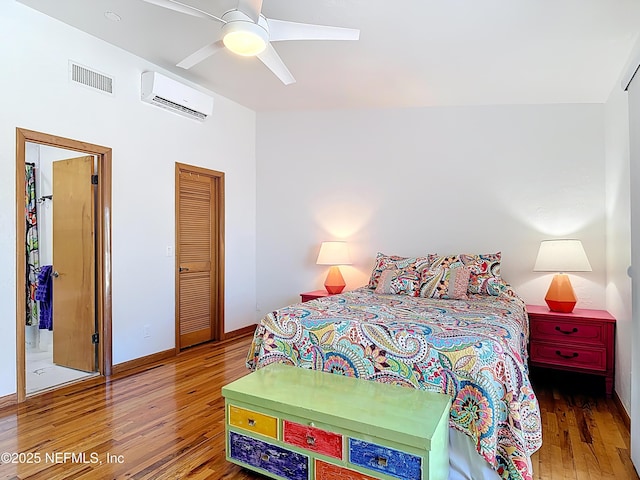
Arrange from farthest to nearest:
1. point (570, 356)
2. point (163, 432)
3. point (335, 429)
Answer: point (570, 356) < point (163, 432) < point (335, 429)

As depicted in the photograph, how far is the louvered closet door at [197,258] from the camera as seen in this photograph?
4.23 m

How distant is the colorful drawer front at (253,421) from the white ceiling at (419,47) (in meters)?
2.43

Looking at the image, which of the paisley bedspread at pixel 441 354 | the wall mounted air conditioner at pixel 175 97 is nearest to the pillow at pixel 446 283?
the paisley bedspread at pixel 441 354

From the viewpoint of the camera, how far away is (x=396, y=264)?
3.91 meters

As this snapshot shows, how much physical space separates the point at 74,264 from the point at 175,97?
1.80 m

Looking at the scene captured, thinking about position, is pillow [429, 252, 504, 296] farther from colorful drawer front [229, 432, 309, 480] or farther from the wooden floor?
colorful drawer front [229, 432, 309, 480]

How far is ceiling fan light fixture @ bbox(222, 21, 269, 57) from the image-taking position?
2.08 meters

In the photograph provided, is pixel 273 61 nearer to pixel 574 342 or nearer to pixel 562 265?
pixel 562 265

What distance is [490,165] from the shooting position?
4.05 meters

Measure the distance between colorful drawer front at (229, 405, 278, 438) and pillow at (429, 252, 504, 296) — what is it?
7.25 ft

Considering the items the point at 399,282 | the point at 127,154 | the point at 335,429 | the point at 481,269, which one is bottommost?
the point at 335,429

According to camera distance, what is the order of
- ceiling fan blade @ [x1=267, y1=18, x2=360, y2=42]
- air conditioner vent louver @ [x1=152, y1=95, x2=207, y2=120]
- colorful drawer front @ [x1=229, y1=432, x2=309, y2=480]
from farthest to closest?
air conditioner vent louver @ [x1=152, y1=95, x2=207, y2=120] → ceiling fan blade @ [x1=267, y1=18, x2=360, y2=42] → colorful drawer front @ [x1=229, y1=432, x2=309, y2=480]

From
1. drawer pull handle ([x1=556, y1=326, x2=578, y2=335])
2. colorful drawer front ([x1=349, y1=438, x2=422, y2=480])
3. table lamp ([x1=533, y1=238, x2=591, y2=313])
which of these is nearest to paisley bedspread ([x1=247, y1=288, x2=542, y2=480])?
colorful drawer front ([x1=349, y1=438, x2=422, y2=480])

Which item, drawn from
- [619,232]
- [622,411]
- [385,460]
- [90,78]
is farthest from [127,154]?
[622,411]
